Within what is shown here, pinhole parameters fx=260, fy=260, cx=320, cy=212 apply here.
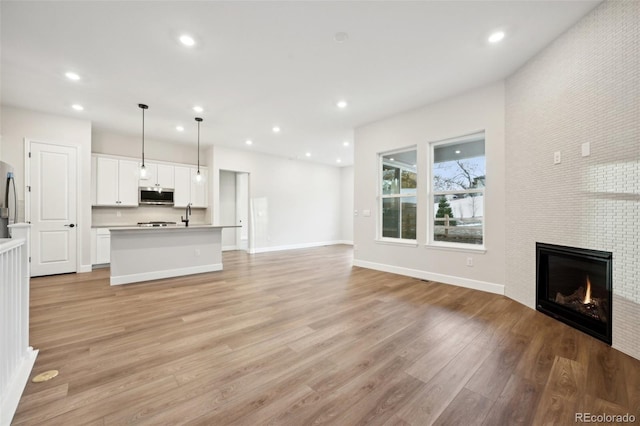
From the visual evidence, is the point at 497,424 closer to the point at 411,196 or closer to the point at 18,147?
the point at 411,196

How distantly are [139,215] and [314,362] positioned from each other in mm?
6265

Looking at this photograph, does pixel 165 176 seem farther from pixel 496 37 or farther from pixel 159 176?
pixel 496 37

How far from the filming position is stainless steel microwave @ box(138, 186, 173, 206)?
20.4 feet

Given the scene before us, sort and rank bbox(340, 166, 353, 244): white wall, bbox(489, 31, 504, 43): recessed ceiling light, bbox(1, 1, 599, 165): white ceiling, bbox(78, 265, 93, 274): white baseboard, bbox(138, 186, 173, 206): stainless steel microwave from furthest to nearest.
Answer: bbox(340, 166, 353, 244): white wall < bbox(138, 186, 173, 206): stainless steel microwave < bbox(78, 265, 93, 274): white baseboard < bbox(489, 31, 504, 43): recessed ceiling light < bbox(1, 1, 599, 165): white ceiling

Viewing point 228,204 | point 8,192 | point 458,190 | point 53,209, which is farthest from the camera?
point 228,204

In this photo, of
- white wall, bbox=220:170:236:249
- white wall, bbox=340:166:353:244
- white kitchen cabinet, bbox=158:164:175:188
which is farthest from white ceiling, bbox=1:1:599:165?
white wall, bbox=340:166:353:244

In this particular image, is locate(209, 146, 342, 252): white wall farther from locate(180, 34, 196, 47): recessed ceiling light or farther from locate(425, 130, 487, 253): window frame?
locate(425, 130, 487, 253): window frame

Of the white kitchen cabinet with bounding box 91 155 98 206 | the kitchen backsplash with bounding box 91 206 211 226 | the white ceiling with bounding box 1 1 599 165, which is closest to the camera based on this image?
the white ceiling with bounding box 1 1 599 165

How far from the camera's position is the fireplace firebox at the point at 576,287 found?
2.46 m

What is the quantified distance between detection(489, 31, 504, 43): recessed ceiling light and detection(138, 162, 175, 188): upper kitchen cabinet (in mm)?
6872

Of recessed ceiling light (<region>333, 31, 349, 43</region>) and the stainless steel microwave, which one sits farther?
the stainless steel microwave

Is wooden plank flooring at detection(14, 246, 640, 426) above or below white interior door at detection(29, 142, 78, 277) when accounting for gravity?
below

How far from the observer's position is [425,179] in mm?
4551

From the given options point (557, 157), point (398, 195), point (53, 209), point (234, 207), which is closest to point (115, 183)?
point (53, 209)
